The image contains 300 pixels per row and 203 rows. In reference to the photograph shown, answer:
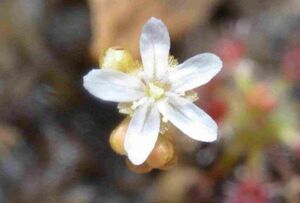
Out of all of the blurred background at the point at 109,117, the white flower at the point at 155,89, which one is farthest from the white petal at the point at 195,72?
the blurred background at the point at 109,117

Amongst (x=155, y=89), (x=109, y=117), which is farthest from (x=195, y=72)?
(x=109, y=117)

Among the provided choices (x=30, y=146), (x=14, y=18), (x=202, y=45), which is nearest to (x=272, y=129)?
(x=202, y=45)

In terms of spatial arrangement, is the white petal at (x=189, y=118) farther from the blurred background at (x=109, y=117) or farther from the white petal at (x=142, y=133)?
the blurred background at (x=109, y=117)

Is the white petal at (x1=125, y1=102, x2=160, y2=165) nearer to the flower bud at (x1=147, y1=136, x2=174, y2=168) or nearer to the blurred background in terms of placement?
the flower bud at (x1=147, y1=136, x2=174, y2=168)

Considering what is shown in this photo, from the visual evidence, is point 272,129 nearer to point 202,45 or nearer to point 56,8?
point 202,45

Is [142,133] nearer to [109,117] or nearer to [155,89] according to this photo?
[155,89]

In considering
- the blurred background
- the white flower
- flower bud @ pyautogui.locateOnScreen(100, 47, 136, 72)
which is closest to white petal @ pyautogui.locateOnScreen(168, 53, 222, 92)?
the white flower
